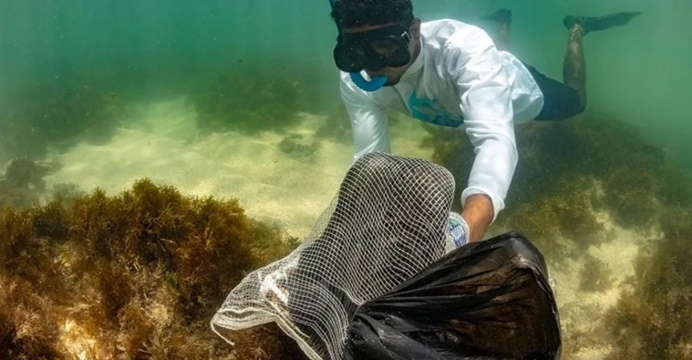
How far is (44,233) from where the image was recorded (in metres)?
3.77

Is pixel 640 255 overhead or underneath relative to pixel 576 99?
underneath

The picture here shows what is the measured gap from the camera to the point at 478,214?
9.07 ft

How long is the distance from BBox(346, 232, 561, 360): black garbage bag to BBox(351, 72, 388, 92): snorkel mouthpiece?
265cm

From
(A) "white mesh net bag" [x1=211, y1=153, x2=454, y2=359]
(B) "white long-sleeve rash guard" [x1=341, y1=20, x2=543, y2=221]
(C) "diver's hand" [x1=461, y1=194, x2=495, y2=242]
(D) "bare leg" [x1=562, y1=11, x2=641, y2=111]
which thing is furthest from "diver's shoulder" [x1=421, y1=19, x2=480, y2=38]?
(D) "bare leg" [x1=562, y1=11, x2=641, y2=111]

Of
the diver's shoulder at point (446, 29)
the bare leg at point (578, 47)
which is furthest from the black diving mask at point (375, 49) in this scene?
the bare leg at point (578, 47)

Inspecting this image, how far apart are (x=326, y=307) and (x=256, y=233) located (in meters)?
1.65

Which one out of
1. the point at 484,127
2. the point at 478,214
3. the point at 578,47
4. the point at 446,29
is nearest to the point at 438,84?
the point at 446,29

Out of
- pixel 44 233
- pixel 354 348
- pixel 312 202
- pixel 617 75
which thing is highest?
pixel 354 348

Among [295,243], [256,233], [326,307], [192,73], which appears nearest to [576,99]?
[295,243]

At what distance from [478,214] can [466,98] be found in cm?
131

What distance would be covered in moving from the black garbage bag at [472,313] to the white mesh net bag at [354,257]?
0.46 metres

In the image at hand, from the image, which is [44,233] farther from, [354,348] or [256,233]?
[354,348]

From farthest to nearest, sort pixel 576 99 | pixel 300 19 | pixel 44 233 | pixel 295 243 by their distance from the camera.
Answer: pixel 300 19 → pixel 576 99 → pixel 295 243 → pixel 44 233

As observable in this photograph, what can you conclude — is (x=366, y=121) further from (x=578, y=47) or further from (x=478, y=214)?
(x=578, y=47)
